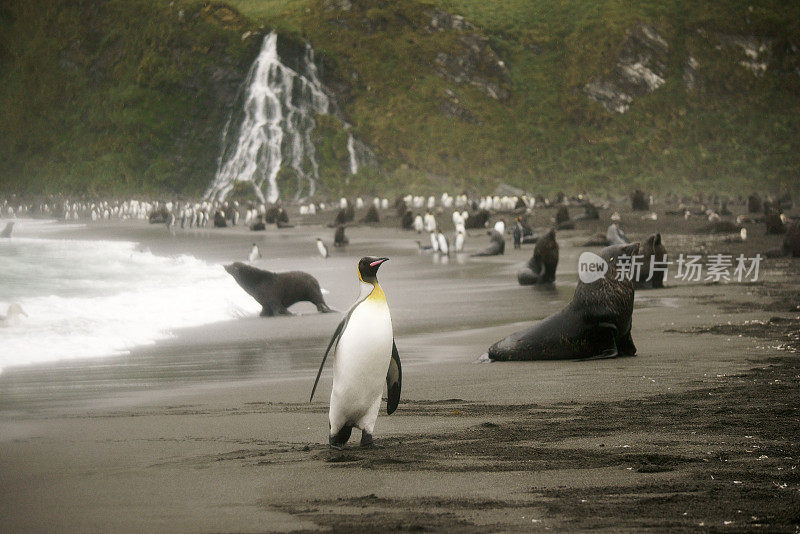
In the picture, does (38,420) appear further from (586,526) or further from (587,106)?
(587,106)

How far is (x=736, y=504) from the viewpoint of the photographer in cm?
432

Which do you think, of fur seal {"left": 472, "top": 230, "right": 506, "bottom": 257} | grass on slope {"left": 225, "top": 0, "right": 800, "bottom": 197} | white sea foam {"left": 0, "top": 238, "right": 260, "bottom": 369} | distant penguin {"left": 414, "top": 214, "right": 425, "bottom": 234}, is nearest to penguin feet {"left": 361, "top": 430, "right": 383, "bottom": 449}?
white sea foam {"left": 0, "top": 238, "right": 260, "bottom": 369}

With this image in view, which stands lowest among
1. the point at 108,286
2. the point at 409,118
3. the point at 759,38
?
the point at 108,286

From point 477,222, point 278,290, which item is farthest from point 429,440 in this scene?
point 477,222

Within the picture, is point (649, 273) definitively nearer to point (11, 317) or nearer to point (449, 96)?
point (11, 317)

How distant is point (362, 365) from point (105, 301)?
467 inches

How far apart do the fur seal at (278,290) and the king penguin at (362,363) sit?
Answer: 8879 mm

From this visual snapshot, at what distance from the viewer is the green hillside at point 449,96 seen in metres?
97.1

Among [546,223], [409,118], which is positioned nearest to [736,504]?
[546,223]

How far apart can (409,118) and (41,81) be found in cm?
4989

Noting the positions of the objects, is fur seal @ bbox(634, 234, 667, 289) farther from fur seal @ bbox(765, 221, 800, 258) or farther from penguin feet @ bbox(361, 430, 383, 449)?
penguin feet @ bbox(361, 430, 383, 449)

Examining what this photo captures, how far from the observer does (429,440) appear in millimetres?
5938

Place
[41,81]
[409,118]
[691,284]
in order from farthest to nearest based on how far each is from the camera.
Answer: [41,81]
[409,118]
[691,284]

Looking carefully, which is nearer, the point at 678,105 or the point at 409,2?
the point at 678,105
